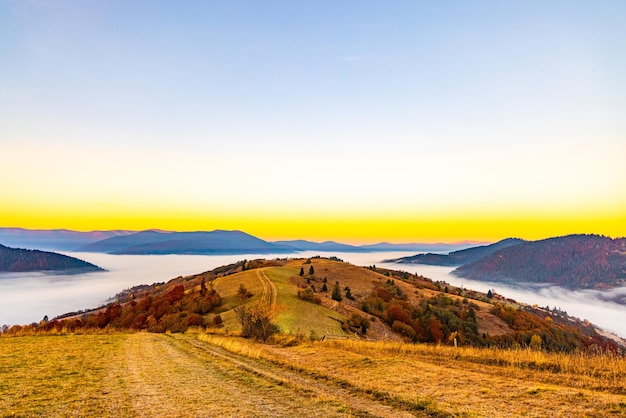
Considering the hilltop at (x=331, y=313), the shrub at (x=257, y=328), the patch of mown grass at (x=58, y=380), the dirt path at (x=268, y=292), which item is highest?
the patch of mown grass at (x=58, y=380)

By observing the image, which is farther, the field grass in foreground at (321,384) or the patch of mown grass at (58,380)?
the patch of mown grass at (58,380)

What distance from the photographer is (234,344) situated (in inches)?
869

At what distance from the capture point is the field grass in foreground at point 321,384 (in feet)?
30.5

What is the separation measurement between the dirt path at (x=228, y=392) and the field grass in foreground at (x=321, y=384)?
0.03 m

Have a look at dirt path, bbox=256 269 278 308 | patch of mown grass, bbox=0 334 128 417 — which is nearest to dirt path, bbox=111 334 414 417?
patch of mown grass, bbox=0 334 128 417

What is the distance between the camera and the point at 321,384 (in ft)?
39.9

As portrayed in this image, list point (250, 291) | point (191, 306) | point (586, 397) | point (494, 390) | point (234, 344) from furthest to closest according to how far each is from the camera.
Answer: point (250, 291), point (191, 306), point (234, 344), point (494, 390), point (586, 397)

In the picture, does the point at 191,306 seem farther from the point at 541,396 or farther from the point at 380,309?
the point at 541,396

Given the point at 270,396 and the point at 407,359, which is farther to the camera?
the point at 407,359

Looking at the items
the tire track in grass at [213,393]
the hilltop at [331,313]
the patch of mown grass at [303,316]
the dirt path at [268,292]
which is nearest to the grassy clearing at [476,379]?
the tire track in grass at [213,393]

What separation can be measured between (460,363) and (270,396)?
8154mm

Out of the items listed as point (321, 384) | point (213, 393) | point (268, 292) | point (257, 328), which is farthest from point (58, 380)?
point (268, 292)

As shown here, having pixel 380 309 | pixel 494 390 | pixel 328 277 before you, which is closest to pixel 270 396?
pixel 494 390

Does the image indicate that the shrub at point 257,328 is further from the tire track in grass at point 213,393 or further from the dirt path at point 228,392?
the tire track in grass at point 213,393
